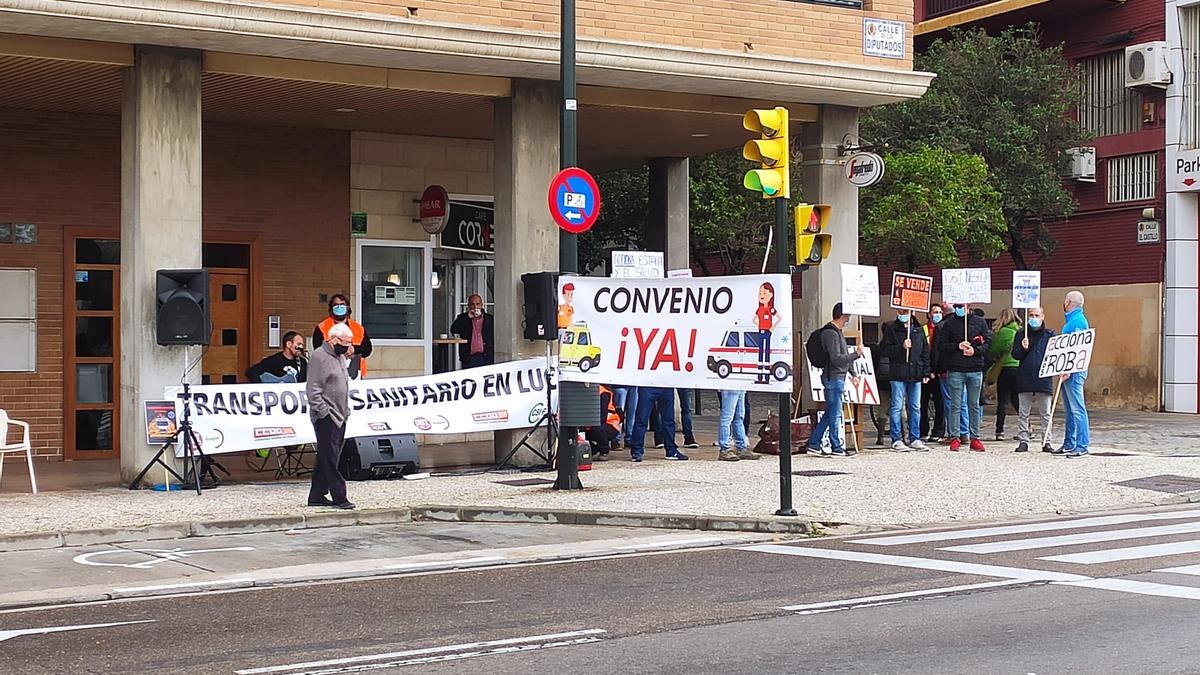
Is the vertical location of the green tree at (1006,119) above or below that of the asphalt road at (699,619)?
above

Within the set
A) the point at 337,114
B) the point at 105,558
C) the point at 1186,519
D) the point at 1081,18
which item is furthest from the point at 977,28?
the point at 105,558

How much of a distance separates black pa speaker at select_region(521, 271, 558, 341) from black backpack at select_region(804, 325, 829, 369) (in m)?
3.63

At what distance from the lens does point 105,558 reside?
38.3 feet

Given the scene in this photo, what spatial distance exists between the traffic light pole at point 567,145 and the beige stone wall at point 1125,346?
57.0 feet

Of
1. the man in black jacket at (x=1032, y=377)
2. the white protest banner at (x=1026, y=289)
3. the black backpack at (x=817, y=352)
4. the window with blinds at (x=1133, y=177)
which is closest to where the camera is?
the black backpack at (x=817, y=352)

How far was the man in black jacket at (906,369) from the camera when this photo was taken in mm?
19858

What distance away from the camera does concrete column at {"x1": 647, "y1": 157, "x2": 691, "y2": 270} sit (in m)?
25.2

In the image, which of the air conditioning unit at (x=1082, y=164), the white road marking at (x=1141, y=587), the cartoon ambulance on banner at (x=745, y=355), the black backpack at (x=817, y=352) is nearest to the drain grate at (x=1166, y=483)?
the black backpack at (x=817, y=352)

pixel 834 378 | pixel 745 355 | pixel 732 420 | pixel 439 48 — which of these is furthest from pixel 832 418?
pixel 439 48

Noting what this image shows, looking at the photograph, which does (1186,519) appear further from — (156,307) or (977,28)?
(977,28)

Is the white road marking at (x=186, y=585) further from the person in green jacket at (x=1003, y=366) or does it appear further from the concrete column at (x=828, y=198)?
the person in green jacket at (x=1003, y=366)

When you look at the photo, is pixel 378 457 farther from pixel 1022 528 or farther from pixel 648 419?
pixel 1022 528

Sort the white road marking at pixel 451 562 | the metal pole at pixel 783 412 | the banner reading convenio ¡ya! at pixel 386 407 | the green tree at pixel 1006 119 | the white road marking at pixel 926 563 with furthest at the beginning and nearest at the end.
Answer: the green tree at pixel 1006 119 → the banner reading convenio ¡ya! at pixel 386 407 → the metal pole at pixel 783 412 → the white road marking at pixel 451 562 → the white road marking at pixel 926 563

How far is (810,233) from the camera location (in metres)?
13.4
